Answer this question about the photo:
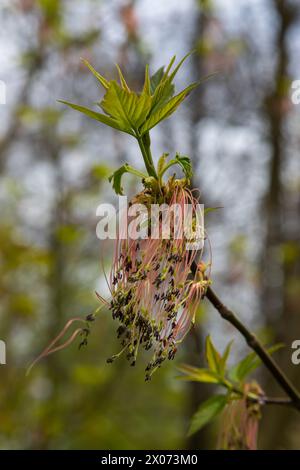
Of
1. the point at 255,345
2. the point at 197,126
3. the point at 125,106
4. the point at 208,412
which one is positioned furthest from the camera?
the point at 197,126

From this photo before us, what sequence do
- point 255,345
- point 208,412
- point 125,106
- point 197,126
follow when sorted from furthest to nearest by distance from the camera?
point 197,126 < point 208,412 < point 255,345 < point 125,106

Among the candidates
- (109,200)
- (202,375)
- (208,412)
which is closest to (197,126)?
(109,200)

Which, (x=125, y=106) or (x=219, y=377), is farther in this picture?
(x=219, y=377)

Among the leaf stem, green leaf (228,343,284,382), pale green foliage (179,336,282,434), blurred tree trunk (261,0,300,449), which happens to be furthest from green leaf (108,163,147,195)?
blurred tree trunk (261,0,300,449)

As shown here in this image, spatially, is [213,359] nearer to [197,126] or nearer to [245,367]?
[245,367]

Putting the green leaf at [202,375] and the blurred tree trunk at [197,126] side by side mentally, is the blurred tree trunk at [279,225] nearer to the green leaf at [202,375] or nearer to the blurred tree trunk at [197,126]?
the blurred tree trunk at [197,126]
